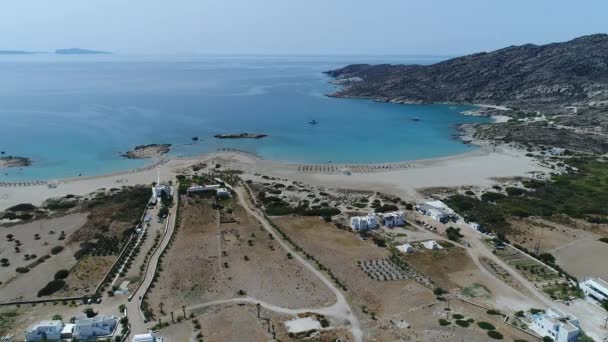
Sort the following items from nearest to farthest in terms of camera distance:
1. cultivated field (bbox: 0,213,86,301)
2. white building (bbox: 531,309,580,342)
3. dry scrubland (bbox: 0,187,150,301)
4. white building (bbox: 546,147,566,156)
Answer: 1. white building (bbox: 531,309,580,342)
2. cultivated field (bbox: 0,213,86,301)
3. dry scrubland (bbox: 0,187,150,301)
4. white building (bbox: 546,147,566,156)

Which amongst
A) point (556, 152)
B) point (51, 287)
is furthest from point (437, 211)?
point (556, 152)

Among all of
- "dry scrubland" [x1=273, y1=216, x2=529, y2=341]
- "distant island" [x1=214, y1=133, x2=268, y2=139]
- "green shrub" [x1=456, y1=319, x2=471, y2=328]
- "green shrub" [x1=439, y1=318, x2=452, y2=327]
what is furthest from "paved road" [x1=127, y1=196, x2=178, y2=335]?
"distant island" [x1=214, y1=133, x2=268, y2=139]

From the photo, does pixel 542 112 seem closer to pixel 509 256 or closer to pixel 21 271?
pixel 509 256

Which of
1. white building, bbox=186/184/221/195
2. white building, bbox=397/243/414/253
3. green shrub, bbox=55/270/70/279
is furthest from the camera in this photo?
white building, bbox=186/184/221/195

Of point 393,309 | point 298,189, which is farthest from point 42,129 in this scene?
point 393,309

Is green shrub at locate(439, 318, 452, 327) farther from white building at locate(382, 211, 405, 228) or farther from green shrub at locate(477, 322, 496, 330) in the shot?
white building at locate(382, 211, 405, 228)

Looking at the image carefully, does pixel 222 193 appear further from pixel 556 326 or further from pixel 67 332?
pixel 556 326

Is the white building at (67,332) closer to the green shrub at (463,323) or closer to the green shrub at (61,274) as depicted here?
the green shrub at (61,274)
